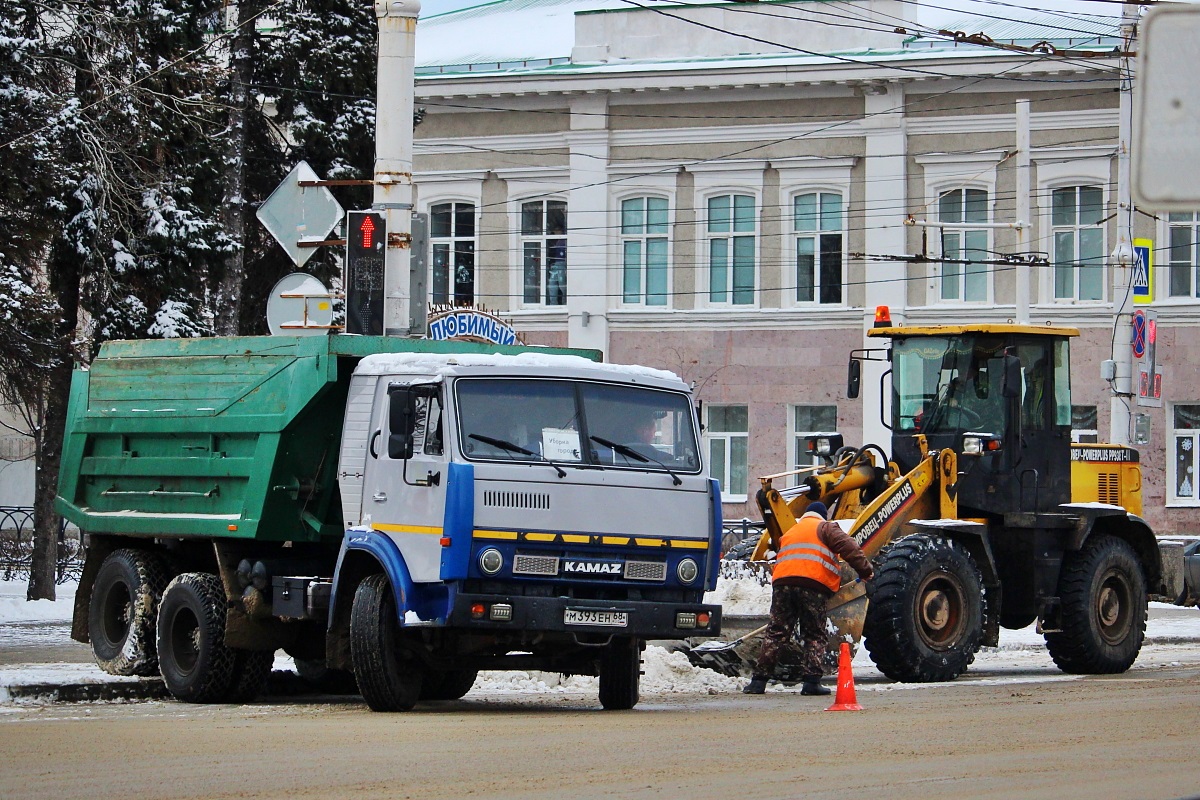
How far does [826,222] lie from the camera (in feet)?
128

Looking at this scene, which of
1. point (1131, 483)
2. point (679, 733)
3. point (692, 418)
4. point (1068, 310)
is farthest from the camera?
point (1068, 310)

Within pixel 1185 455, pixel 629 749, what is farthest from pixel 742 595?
→ pixel 1185 455

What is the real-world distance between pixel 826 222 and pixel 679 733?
1097 inches

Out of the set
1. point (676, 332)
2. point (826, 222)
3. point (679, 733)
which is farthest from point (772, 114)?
point (679, 733)

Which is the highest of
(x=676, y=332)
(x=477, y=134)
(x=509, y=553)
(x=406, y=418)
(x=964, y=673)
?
(x=477, y=134)

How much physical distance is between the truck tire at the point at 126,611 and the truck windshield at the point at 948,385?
718 centimetres

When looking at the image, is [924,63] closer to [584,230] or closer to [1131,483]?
[584,230]

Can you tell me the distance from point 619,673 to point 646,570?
1004 millimetres

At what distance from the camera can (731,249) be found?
39.5 m

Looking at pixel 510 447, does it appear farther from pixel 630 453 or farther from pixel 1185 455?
pixel 1185 455

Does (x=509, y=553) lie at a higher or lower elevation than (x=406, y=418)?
lower

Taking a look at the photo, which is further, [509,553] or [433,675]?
[433,675]

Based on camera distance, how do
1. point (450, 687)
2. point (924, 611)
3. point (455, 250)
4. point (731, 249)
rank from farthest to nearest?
point (455, 250)
point (731, 249)
point (924, 611)
point (450, 687)

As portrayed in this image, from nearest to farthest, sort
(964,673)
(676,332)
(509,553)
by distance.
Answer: (509,553) < (964,673) < (676,332)
